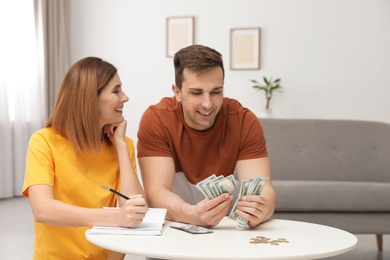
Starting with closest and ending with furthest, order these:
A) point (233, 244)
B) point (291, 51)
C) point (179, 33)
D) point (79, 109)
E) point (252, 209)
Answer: point (233, 244), point (252, 209), point (79, 109), point (291, 51), point (179, 33)

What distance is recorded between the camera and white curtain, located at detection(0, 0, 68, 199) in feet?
21.8

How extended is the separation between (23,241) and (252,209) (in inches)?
115

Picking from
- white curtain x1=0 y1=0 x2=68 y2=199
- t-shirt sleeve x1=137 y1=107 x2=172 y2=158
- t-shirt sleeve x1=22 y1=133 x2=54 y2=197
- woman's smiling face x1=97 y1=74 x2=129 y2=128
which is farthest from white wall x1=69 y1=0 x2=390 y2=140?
t-shirt sleeve x1=22 y1=133 x2=54 y2=197

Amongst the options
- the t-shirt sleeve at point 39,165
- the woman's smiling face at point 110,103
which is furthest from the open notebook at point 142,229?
the woman's smiling face at point 110,103

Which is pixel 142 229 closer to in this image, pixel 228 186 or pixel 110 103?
pixel 228 186

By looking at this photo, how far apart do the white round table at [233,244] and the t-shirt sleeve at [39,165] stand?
30cm

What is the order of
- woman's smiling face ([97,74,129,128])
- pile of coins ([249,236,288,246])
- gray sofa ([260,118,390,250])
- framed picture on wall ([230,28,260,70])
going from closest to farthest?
pile of coins ([249,236,288,246]) → woman's smiling face ([97,74,129,128]) → gray sofa ([260,118,390,250]) → framed picture on wall ([230,28,260,70])

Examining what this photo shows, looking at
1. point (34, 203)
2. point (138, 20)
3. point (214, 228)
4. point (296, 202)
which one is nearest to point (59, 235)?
point (34, 203)

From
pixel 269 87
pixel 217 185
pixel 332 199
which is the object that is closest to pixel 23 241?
pixel 332 199

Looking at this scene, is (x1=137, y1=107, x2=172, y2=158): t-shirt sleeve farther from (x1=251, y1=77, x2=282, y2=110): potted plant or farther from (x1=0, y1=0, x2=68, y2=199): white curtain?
(x1=0, y1=0, x2=68, y2=199): white curtain

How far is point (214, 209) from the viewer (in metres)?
2.14

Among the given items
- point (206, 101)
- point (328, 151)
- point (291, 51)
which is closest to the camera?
point (206, 101)

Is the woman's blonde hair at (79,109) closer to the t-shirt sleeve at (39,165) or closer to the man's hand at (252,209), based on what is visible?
the t-shirt sleeve at (39,165)

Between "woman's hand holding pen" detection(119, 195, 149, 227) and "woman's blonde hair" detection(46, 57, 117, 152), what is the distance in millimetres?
361
